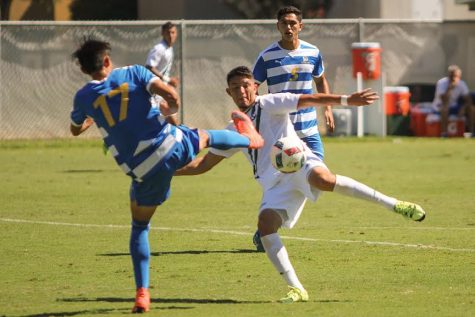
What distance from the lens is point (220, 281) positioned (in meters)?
9.95

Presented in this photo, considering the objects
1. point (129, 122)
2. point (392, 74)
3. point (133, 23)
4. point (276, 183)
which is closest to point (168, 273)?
point (276, 183)

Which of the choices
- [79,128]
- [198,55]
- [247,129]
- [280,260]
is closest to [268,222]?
[280,260]

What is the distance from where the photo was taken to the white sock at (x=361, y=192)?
31.3ft

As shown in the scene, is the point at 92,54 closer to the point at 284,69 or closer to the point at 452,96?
the point at 284,69

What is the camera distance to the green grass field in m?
8.85

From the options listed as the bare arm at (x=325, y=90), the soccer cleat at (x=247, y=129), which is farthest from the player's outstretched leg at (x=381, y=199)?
the bare arm at (x=325, y=90)

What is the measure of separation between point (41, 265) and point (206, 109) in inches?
701

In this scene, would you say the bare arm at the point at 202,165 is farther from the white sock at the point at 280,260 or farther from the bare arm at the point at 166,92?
the bare arm at the point at 166,92

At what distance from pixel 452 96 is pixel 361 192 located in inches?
722

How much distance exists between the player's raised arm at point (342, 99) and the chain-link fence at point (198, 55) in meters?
18.7

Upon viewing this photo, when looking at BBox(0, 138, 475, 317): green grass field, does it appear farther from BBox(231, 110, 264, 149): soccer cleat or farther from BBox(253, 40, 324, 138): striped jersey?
BBox(253, 40, 324, 138): striped jersey

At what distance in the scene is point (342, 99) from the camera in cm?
907

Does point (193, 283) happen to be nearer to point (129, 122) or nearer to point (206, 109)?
point (129, 122)

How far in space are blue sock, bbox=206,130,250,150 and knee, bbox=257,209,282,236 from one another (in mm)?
674
